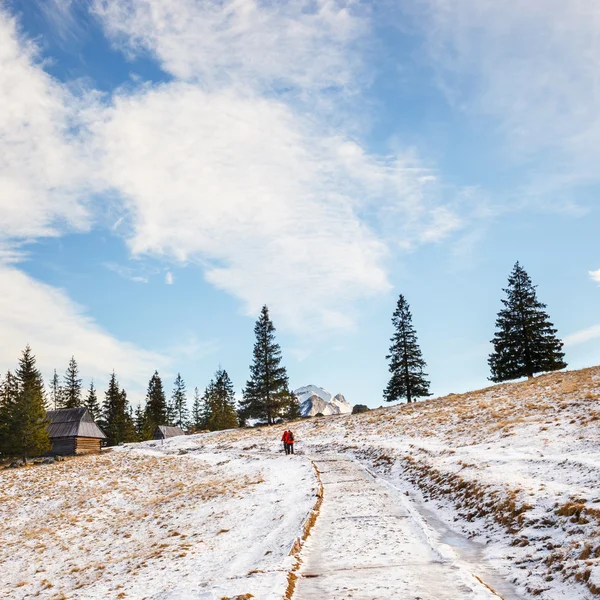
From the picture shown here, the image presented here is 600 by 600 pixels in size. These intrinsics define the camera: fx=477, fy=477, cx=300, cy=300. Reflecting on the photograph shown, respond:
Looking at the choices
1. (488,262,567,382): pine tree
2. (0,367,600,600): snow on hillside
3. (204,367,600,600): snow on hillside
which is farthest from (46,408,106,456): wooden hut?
(488,262,567,382): pine tree

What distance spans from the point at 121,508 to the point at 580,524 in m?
20.6

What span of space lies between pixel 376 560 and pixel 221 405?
7928 centimetres

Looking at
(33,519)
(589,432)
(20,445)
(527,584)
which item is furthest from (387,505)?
(20,445)

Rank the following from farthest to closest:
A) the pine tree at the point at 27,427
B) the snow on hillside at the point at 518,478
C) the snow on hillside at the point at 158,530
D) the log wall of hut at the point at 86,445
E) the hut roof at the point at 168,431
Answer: the hut roof at the point at 168,431 < the log wall of hut at the point at 86,445 < the pine tree at the point at 27,427 < the snow on hillside at the point at 158,530 < the snow on hillside at the point at 518,478

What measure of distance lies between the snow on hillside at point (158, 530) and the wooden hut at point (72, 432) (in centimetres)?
2296

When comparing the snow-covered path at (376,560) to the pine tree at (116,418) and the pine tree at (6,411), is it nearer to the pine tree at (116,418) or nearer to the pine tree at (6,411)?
the pine tree at (6,411)

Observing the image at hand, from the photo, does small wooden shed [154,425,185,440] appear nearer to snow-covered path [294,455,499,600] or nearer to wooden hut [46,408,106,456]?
wooden hut [46,408,106,456]

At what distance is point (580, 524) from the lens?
916 cm

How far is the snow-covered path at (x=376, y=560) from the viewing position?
7152mm

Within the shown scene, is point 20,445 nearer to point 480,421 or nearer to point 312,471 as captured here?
point 312,471

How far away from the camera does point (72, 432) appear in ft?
184

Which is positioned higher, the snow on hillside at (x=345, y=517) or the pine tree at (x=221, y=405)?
the pine tree at (x=221, y=405)

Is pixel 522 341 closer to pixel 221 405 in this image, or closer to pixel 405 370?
pixel 405 370

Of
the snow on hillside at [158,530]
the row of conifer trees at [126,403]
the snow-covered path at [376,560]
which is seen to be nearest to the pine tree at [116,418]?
the row of conifer trees at [126,403]
